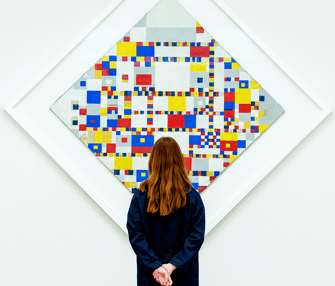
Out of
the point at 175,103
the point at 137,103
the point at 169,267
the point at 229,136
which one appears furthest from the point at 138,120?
the point at 169,267

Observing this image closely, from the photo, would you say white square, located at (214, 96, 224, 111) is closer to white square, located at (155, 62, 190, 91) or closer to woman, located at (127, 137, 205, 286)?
white square, located at (155, 62, 190, 91)

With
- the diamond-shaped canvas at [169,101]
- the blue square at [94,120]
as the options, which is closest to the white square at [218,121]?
the diamond-shaped canvas at [169,101]

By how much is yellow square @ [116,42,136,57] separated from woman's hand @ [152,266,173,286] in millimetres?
959

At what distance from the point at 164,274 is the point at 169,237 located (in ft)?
0.41

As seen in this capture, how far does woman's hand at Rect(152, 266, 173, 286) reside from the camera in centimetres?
109

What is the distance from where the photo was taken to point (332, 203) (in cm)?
153

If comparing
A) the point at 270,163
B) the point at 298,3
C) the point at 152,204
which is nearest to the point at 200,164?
the point at 270,163

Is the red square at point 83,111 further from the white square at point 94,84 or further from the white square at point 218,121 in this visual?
the white square at point 218,121

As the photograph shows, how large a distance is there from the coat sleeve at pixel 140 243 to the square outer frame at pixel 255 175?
0.38m

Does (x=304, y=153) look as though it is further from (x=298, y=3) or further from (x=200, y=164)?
(x=298, y=3)

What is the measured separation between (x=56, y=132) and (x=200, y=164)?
0.71 m

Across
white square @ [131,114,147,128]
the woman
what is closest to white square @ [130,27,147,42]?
white square @ [131,114,147,128]

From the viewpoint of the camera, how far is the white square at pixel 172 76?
1.49m

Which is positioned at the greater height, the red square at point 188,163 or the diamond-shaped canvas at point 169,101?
the diamond-shaped canvas at point 169,101
